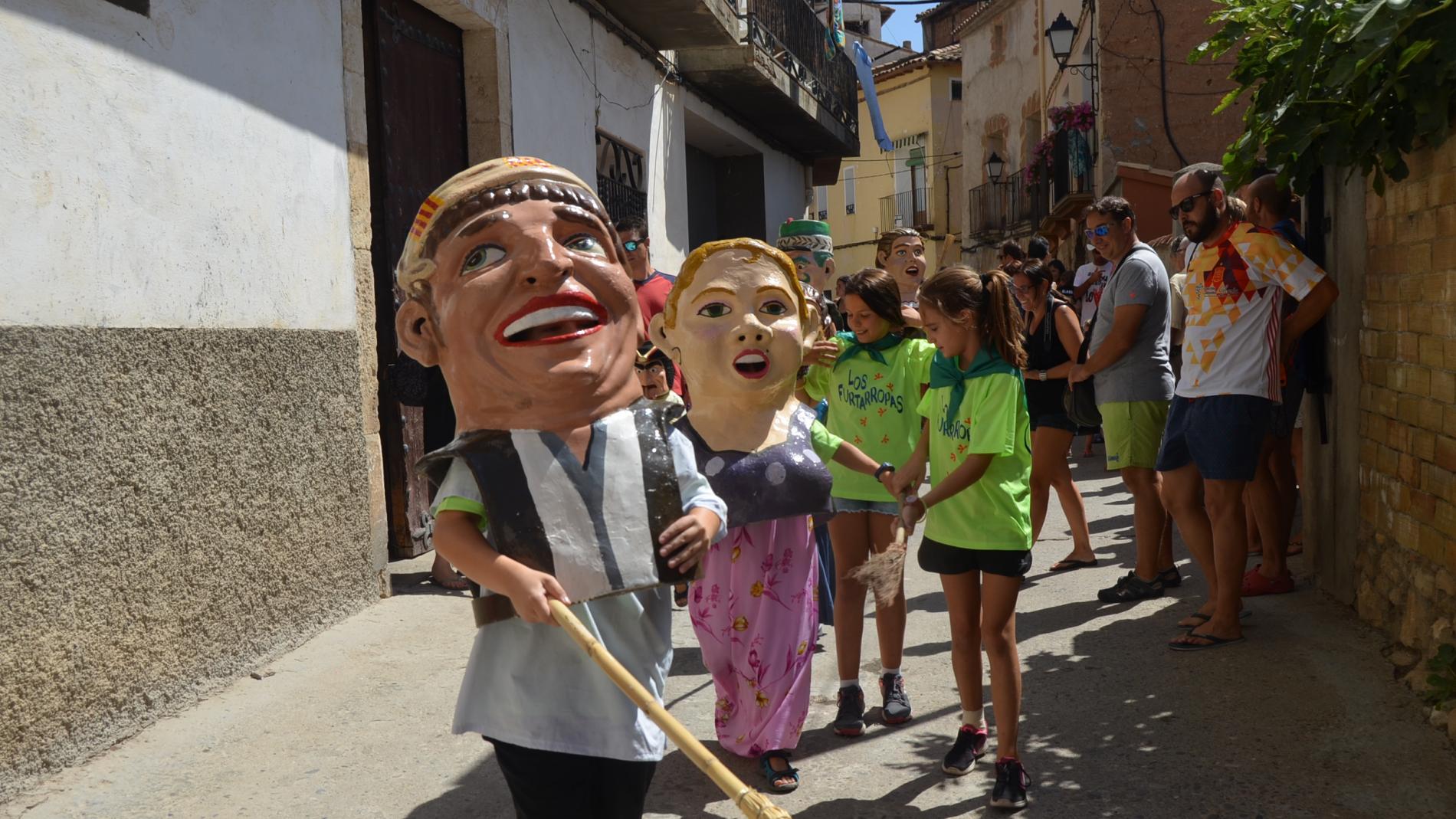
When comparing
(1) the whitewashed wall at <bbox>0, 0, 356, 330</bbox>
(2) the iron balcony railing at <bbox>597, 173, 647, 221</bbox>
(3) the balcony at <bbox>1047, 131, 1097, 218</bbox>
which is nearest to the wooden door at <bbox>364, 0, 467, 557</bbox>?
(1) the whitewashed wall at <bbox>0, 0, 356, 330</bbox>

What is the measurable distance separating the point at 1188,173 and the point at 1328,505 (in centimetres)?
168

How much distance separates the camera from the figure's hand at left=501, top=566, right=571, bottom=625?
2.26m

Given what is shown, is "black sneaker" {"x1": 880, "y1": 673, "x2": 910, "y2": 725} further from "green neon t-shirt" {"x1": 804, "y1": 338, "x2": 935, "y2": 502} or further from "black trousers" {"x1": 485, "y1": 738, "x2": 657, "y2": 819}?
"black trousers" {"x1": 485, "y1": 738, "x2": 657, "y2": 819}

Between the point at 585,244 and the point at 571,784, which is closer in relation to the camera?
the point at 571,784

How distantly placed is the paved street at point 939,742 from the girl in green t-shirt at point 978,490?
0.33 metres

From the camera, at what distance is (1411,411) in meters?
4.46

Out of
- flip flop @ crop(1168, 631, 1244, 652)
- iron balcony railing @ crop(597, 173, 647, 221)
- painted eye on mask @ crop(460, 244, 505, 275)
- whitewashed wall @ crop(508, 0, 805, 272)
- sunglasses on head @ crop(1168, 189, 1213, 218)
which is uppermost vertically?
whitewashed wall @ crop(508, 0, 805, 272)

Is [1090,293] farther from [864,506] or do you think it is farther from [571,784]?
[571,784]

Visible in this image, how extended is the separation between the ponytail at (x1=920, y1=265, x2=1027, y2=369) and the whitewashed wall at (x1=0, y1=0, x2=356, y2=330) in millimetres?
2858

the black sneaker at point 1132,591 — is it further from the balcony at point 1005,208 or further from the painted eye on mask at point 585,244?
the balcony at point 1005,208

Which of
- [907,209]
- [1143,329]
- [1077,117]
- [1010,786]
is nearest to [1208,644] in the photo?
[1143,329]

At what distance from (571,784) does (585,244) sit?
114 centimetres

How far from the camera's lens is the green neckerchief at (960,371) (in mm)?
3664

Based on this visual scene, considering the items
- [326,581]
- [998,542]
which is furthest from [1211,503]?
[326,581]
